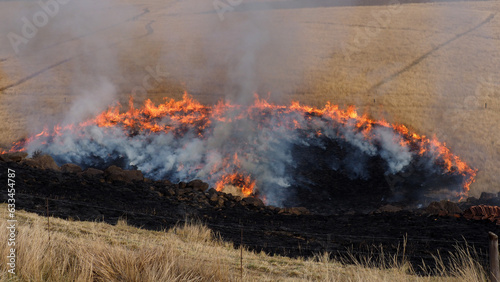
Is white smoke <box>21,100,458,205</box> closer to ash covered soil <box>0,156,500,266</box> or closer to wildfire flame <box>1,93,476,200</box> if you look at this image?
wildfire flame <box>1,93,476,200</box>

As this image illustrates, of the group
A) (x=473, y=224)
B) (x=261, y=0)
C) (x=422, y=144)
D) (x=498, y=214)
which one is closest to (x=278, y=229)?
(x=473, y=224)

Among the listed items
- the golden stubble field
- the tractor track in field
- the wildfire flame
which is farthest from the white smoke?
the tractor track in field

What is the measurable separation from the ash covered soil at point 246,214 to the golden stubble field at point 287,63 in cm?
669

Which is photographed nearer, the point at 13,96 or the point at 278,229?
the point at 278,229

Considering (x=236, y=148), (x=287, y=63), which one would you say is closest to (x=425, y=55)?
(x=287, y=63)

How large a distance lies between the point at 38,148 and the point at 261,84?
40.5 feet

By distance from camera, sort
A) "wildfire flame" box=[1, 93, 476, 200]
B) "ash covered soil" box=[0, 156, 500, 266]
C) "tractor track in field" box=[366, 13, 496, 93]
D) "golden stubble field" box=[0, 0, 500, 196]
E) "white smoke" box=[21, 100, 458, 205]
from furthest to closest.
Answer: "tractor track in field" box=[366, 13, 496, 93], "golden stubble field" box=[0, 0, 500, 196], "wildfire flame" box=[1, 93, 476, 200], "white smoke" box=[21, 100, 458, 205], "ash covered soil" box=[0, 156, 500, 266]

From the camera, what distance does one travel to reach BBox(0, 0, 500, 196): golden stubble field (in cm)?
A: 2362

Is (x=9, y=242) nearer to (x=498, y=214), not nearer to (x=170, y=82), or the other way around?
(x=498, y=214)

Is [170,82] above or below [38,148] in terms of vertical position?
above

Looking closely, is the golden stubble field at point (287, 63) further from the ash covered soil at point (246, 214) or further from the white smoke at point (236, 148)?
the ash covered soil at point (246, 214)

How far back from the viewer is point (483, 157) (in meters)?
20.9

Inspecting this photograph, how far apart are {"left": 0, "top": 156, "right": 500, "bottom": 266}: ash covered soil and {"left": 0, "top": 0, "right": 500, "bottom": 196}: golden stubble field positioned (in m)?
6.69

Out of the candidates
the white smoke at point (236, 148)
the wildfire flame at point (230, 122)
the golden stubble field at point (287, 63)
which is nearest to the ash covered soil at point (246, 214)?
the white smoke at point (236, 148)
